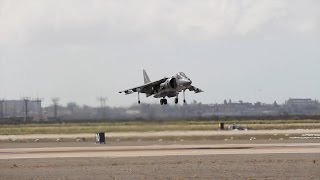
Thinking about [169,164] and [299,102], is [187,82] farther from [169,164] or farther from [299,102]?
[299,102]

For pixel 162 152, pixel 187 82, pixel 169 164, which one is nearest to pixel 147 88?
pixel 187 82

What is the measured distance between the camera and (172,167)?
129 feet

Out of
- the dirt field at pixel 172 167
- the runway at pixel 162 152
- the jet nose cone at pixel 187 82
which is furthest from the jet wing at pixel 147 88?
the dirt field at pixel 172 167

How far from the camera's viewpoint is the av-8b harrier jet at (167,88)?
55.0 metres

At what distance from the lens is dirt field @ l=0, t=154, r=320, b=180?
34.8m

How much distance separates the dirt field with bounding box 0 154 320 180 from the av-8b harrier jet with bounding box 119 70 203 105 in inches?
343

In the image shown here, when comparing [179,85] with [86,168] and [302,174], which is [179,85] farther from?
[302,174]

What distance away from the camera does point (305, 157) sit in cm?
4488

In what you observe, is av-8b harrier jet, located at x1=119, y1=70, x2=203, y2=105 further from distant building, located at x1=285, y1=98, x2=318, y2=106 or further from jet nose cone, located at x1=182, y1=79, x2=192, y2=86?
distant building, located at x1=285, y1=98, x2=318, y2=106

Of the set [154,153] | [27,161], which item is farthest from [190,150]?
[27,161]

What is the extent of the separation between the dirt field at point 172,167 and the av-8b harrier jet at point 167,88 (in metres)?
8.71

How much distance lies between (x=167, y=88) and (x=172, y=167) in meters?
17.9

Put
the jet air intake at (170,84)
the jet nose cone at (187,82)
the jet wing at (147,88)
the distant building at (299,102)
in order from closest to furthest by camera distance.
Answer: the jet nose cone at (187,82)
the jet air intake at (170,84)
the jet wing at (147,88)
the distant building at (299,102)

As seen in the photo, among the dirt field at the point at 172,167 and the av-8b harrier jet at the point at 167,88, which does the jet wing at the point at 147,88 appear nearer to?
the av-8b harrier jet at the point at 167,88
